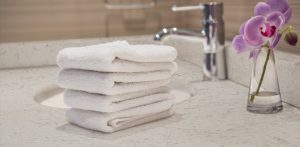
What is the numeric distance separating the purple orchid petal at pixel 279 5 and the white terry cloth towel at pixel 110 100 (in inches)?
10.2

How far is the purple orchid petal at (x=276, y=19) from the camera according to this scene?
818 mm

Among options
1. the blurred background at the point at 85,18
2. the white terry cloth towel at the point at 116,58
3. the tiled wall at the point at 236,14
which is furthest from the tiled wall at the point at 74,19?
the white terry cloth towel at the point at 116,58

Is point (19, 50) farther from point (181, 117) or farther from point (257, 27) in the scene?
point (257, 27)

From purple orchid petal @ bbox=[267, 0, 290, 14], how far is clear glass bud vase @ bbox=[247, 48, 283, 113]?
82mm

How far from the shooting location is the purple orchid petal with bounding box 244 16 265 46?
83cm

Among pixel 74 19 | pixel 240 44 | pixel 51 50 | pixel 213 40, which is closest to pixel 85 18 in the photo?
pixel 74 19

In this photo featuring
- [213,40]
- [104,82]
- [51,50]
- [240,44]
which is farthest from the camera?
[51,50]

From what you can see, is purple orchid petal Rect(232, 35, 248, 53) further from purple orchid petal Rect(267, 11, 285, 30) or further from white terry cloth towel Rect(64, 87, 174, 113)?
white terry cloth towel Rect(64, 87, 174, 113)

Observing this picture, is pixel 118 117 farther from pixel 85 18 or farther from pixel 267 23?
pixel 85 18

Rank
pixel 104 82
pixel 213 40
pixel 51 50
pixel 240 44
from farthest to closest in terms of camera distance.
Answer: pixel 51 50 < pixel 213 40 < pixel 240 44 < pixel 104 82

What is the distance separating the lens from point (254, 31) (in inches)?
32.9

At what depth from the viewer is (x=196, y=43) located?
1.47 meters

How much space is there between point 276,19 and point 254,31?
0.15 ft

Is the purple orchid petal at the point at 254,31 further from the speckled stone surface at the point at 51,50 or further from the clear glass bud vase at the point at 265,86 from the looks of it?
Answer: the speckled stone surface at the point at 51,50
